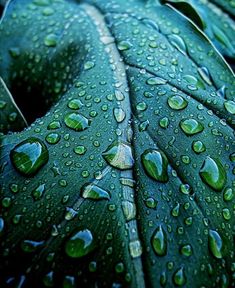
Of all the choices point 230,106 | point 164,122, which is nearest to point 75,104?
point 164,122

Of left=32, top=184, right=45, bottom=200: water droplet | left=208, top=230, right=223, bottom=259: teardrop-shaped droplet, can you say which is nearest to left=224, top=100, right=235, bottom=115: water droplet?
left=208, top=230, right=223, bottom=259: teardrop-shaped droplet

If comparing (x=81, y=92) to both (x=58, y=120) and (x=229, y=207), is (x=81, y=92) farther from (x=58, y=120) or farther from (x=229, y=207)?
(x=229, y=207)

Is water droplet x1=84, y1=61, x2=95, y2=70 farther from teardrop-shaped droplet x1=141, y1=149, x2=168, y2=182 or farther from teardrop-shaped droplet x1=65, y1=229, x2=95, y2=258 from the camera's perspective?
teardrop-shaped droplet x1=65, y1=229, x2=95, y2=258

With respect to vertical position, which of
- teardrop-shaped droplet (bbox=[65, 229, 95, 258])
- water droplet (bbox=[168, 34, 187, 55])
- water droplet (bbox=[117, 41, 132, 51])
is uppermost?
water droplet (bbox=[168, 34, 187, 55])

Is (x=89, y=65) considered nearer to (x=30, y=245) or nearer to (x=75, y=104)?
(x=75, y=104)

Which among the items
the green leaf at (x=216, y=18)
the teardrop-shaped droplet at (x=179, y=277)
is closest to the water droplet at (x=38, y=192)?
the teardrop-shaped droplet at (x=179, y=277)

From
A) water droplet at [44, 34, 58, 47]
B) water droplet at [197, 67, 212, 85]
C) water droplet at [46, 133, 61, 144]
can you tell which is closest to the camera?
water droplet at [46, 133, 61, 144]
